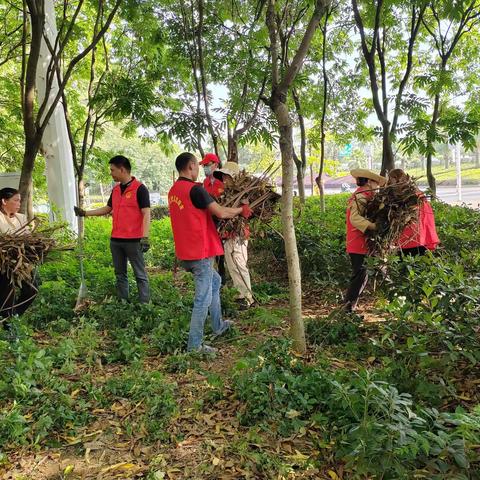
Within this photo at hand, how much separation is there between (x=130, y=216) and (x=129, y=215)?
0.6 inches

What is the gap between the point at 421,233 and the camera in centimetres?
431

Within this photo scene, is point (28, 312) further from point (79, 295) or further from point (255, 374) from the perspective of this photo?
point (255, 374)

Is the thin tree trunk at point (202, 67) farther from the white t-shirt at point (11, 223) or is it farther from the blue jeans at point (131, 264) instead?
the white t-shirt at point (11, 223)

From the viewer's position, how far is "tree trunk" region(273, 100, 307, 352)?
346cm

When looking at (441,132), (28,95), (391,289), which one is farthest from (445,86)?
(28,95)

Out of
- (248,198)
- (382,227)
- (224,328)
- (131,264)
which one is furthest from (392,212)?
(131,264)

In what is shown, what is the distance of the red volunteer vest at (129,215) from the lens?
4820mm

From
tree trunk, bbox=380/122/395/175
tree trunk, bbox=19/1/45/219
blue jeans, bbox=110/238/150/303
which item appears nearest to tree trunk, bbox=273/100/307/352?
blue jeans, bbox=110/238/150/303

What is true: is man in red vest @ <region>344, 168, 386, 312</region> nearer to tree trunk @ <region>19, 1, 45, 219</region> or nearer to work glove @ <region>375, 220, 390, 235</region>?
work glove @ <region>375, 220, 390, 235</region>

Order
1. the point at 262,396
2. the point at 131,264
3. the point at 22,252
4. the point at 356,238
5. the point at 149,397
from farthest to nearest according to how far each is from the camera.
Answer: the point at 131,264 < the point at 356,238 < the point at 22,252 < the point at 149,397 < the point at 262,396

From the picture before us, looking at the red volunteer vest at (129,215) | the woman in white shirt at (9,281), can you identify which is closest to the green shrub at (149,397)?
the woman in white shirt at (9,281)

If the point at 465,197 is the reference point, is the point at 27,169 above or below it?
above

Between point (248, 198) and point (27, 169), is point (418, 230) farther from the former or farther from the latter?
point (27, 169)

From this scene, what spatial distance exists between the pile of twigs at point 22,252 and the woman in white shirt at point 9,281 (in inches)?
4.0
